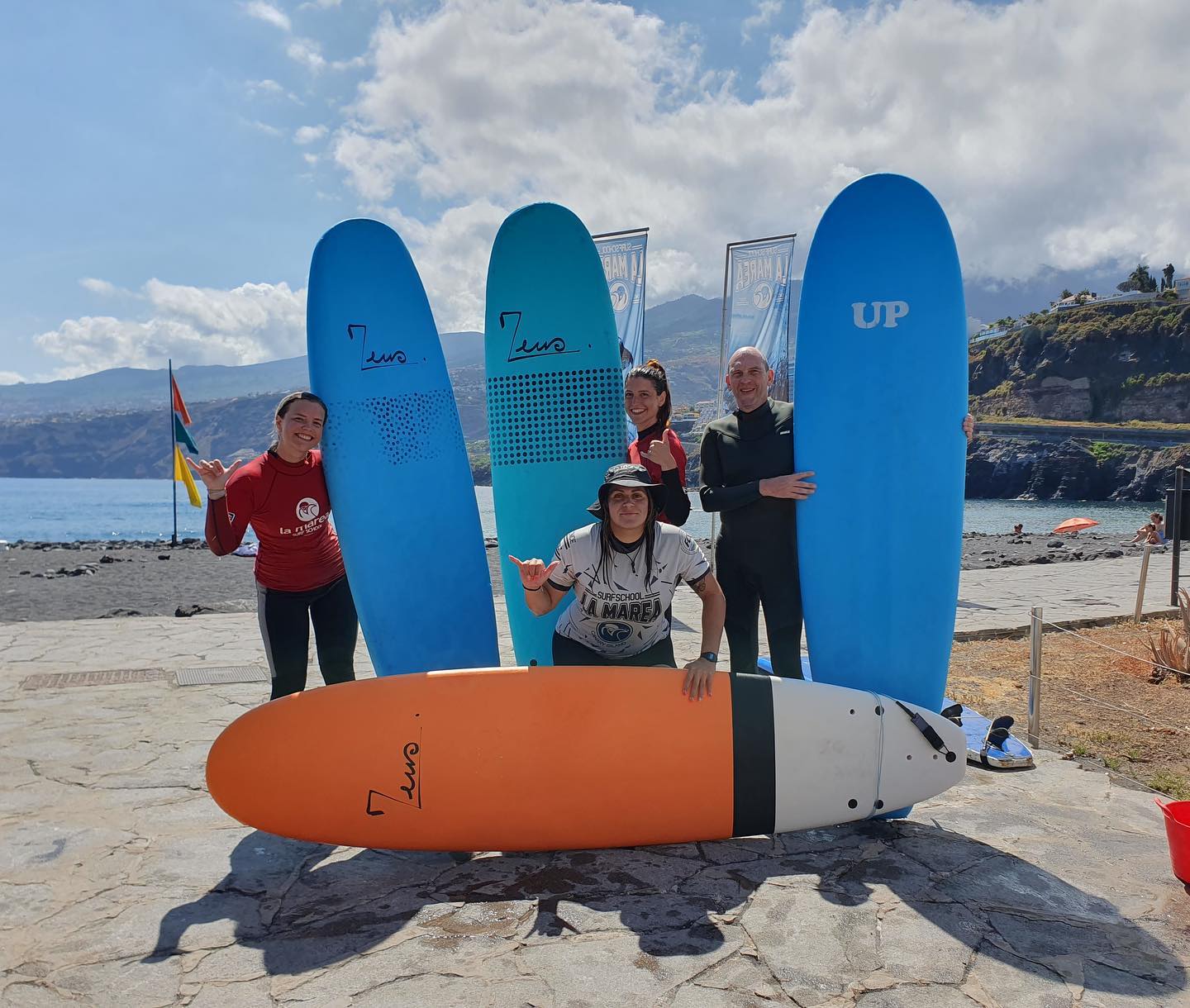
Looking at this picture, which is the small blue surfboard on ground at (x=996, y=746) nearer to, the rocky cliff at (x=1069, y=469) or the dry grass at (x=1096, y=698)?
the dry grass at (x=1096, y=698)

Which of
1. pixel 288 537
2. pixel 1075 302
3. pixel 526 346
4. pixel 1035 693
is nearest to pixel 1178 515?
pixel 1035 693

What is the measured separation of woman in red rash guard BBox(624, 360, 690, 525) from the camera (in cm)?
304

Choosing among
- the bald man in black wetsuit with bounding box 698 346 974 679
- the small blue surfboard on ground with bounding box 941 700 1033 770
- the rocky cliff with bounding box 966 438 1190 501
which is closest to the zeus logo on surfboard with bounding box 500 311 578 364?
the bald man in black wetsuit with bounding box 698 346 974 679

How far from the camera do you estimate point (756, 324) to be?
843 centimetres

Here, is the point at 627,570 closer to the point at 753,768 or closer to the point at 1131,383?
the point at 753,768

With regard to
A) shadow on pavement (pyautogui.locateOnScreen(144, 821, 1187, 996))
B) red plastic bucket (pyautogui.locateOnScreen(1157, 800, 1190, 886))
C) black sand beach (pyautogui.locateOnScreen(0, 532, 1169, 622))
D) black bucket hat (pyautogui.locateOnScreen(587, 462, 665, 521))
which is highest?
black bucket hat (pyautogui.locateOnScreen(587, 462, 665, 521))

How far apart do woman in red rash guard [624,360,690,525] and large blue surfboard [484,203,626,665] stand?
59cm

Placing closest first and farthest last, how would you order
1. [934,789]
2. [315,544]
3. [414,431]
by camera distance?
[934,789], [315,544], [414,431]

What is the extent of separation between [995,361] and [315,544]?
89.0m

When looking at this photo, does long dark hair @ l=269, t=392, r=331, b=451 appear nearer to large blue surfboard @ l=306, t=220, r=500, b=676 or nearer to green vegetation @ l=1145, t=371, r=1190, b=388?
large blue surfboard @ l=306, t=220, r=500, b=676

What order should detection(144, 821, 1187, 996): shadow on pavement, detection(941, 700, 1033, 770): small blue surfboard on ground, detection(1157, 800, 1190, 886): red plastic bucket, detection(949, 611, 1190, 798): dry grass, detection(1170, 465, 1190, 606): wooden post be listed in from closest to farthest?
detection(144, 821, 1187, 996): shadow on pavement
detection(1157, 800, 1190, 886): red plastic bucket
detection(941, 700, 1033, 770): small blue surfboard on ground
detection(949, 611, 1190, 798): dry grass
detection(1170, 465, 1190, 606): wooden post

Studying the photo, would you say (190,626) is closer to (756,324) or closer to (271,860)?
(271,860)

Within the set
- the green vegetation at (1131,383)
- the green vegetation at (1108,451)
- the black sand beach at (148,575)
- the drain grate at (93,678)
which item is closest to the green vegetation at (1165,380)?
the green vegetation at (1131,383)

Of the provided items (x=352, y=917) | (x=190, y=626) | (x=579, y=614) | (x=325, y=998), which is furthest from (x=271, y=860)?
(x=190, y=626)
